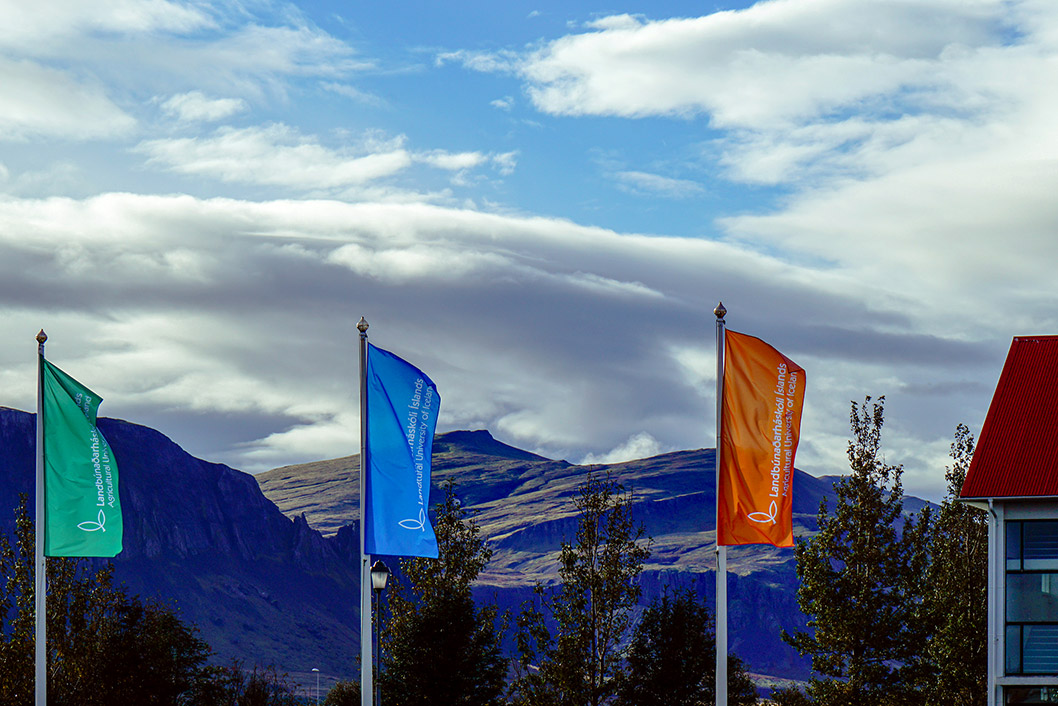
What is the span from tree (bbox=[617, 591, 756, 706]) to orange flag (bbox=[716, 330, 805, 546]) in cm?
3511

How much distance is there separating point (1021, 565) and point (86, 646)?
43365 millimetres

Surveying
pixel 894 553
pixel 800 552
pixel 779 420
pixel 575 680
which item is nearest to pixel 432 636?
pixel 575 680

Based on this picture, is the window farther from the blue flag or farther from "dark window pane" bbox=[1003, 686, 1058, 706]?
the blue flag

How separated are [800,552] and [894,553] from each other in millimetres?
4267

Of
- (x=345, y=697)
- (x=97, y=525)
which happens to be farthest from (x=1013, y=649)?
(x=345, y=697)

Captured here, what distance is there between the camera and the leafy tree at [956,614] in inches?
2122

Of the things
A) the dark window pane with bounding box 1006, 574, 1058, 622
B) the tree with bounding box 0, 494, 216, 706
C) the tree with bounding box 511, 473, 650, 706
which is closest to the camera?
the dark window pane with bounding box 1006, 574, 1058, 622

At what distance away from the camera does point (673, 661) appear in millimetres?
62219

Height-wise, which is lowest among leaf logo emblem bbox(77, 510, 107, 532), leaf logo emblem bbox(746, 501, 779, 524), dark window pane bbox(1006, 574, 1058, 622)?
dark window pane bbox(1006, 574, 1058, 622)

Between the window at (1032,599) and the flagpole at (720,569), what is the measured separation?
54.2ft

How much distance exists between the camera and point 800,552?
2308 inches

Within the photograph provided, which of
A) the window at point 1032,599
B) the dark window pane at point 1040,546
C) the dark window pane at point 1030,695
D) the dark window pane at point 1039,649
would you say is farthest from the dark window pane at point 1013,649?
the dark window pane at point 1040,546

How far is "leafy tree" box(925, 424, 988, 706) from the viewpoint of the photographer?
53.9 meters

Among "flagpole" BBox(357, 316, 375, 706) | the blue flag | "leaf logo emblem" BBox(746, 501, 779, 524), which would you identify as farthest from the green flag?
"leaf logo emblem" BBox(746, 501, 779, 524)
